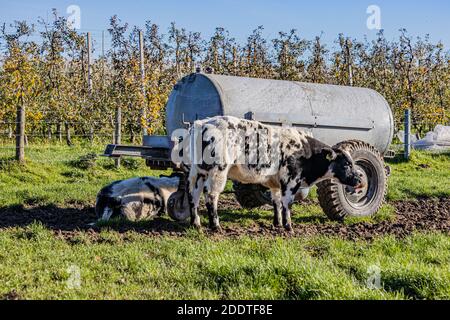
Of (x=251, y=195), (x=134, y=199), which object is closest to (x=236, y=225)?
(x=251, y=195)

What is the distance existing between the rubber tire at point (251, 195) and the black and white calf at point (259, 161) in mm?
1139

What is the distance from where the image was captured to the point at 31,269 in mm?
5344

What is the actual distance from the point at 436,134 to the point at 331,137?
42.2ft

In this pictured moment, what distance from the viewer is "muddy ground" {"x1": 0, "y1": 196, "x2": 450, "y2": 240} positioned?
7570mm

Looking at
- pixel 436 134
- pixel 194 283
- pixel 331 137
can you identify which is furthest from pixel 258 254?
pixel 436 134

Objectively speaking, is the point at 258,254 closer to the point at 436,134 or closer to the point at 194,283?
the point at 194,283

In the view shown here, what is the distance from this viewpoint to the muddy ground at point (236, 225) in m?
7.57

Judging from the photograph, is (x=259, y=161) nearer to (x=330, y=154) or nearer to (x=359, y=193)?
(x=330, y=154)

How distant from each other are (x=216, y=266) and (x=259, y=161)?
3014 mm

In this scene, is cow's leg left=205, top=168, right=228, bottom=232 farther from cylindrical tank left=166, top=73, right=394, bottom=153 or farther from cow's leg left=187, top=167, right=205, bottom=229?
cylindrical tank left=166, top=73, right=394, bottom=153

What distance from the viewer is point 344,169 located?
8.72 m

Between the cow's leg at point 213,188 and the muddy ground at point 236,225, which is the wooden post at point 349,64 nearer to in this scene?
the muddy ground at point 236,225

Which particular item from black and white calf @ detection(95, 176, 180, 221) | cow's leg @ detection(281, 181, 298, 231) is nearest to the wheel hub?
cow's leg @ detection(281, 181, 298, 231)
